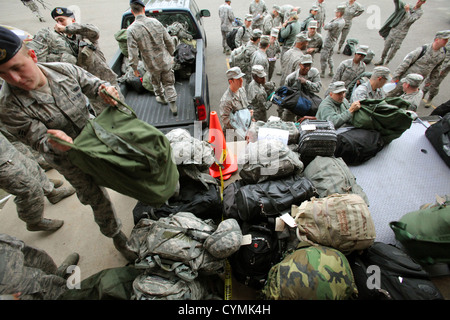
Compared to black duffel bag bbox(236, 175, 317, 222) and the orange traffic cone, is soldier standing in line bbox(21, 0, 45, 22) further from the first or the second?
black duffel bag bbox(236, 175, 317, 222)

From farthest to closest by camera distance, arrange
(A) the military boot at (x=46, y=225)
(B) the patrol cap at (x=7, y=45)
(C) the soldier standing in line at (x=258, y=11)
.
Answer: (C) the soldier standing in line at (x=258, y=11), (A) the military boot at (x=46, y=225), (B) the patrol cap at (x=7, y=45)

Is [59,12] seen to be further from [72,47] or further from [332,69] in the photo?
[332,69]

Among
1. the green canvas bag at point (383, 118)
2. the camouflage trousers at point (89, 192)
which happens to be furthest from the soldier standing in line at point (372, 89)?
the camouflage trousers at point (89, 192)

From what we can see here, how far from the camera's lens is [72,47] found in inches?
143

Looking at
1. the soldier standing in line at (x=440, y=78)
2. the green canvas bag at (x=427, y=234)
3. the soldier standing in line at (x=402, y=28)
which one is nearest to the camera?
the green canvas bag at (x=427, y=234)

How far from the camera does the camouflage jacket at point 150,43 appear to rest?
10.9ft

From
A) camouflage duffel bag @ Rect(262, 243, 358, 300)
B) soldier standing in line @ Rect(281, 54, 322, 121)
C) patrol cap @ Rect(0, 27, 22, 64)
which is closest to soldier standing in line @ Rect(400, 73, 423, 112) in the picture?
soldier standing in line @ Rect(281, 54, 322, 121)

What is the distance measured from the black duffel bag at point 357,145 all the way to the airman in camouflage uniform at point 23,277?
3179mm

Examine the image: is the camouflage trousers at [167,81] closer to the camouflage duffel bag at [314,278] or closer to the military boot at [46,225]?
the military boot at [46,225]

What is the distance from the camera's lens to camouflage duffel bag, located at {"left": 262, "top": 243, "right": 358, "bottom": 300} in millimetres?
1455

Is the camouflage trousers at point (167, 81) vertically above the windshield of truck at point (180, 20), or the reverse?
the windshield of truck at point (180, 20)
